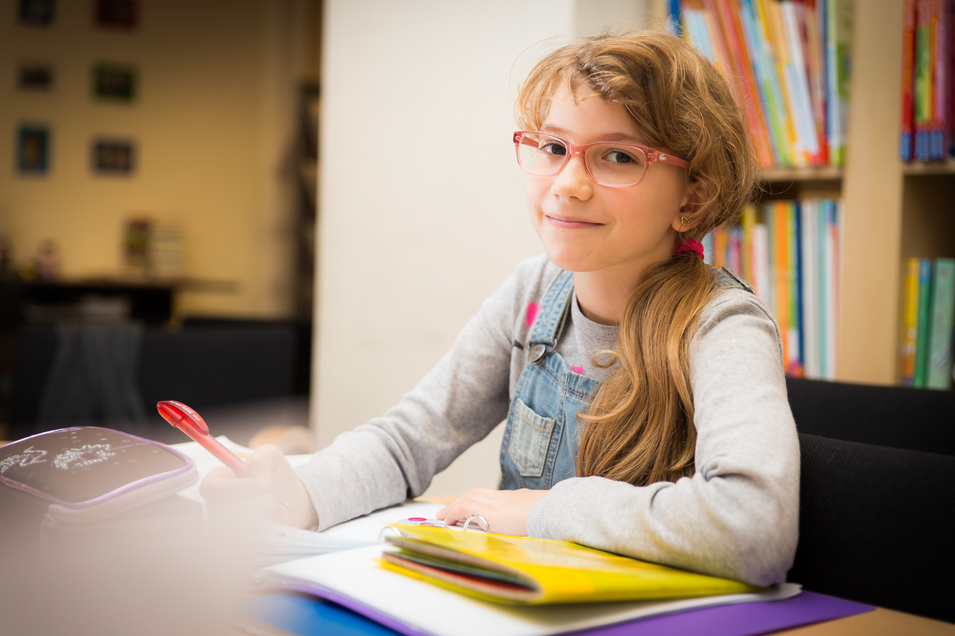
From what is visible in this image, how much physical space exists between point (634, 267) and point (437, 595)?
49 centimetres

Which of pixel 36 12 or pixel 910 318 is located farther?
pixel 36 12

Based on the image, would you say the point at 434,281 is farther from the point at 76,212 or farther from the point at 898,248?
the point at 76,212

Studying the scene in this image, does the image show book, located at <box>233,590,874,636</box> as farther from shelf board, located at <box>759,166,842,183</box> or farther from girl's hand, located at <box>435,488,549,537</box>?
shelf board, located at <box>759,166,842,183</box>

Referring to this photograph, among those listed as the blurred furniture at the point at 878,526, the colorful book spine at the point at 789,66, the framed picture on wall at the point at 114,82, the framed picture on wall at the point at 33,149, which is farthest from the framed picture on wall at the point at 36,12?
the blurred furniture at the point at 878,526

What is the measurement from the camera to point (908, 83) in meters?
1.41

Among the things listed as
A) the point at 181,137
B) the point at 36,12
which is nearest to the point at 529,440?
the point at 181,137

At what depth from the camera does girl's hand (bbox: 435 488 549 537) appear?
28.6 inches

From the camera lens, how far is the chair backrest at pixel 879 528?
62 centimetres

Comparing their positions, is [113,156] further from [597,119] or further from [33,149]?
[597,119]

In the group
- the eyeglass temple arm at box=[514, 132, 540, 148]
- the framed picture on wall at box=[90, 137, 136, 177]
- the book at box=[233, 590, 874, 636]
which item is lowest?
the book at box=[233, 590, 874, 636]

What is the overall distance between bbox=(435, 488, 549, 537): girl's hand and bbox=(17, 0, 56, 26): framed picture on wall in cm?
532

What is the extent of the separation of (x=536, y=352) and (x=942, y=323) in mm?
917

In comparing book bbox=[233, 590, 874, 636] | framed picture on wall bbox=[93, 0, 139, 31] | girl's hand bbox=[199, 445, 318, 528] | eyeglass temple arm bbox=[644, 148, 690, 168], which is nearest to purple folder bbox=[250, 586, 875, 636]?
book bbox=[233, 590, 874, 636]

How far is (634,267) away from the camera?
89 centimetres
